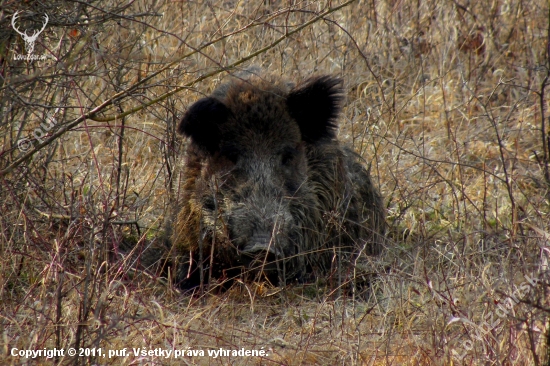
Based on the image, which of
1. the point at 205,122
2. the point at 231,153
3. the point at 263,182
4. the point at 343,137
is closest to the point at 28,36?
the point at 205,122

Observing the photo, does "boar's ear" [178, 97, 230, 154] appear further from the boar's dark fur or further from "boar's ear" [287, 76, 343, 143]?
"boar's ear" [287, 76, 343, 143]

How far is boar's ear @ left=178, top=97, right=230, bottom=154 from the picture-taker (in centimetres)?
545

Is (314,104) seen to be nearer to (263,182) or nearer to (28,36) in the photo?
(263,182)

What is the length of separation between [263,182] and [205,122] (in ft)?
1.96

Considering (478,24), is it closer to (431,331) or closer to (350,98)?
(350,98)

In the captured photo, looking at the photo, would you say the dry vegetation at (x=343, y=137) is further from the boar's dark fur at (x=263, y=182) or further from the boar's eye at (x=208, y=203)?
the boar's eye at (x=208, y=203)

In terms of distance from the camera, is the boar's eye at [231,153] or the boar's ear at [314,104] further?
the boar's ear at [314,104]

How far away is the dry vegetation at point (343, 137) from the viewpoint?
365 cm

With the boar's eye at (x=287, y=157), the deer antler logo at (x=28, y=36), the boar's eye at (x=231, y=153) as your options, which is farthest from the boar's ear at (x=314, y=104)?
the deer antler logo at (x=28, y=36)

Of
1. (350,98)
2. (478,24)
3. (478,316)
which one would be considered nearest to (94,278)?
(478,316)

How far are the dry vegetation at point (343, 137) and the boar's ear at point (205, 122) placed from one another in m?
0.13

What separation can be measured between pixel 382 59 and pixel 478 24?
1446mm

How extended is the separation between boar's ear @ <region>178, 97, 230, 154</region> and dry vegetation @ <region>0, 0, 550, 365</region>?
0.42ft

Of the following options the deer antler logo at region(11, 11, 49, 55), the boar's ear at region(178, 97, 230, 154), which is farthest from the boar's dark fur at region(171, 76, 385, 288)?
the deer antler logo at region(11, 11, 49, 55)
